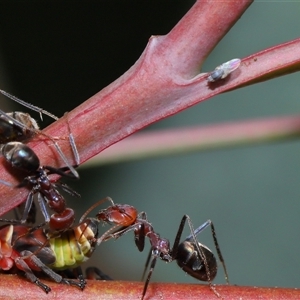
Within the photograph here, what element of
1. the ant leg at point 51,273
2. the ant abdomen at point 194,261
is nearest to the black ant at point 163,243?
the ant abdomen at point 194,261

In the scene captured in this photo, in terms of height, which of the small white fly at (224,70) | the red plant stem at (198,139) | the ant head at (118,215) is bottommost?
the ant head at (118,215)

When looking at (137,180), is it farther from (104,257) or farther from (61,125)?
(61,125)

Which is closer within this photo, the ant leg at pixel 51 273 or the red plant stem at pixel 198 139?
the ant leg at pixel 51 273

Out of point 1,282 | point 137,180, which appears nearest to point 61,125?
point 1,282

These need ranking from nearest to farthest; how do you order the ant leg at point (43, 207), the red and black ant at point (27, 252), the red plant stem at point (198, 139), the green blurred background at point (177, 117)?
the red and black ant at point (27, 252)
the ant leg at point (43, 207)
the red plant stem at point (198, 139)
the green blurred background at point (177, 117)

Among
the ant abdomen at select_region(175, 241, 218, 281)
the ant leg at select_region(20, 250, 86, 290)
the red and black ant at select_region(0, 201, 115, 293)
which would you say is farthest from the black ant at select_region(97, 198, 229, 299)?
the ant leg at select_region(20, 250, 86, 290)

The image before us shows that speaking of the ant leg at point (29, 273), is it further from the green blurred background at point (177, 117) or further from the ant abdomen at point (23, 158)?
the green blurred background at point (177, 117)

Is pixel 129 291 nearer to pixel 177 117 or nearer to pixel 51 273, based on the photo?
pixel 51 273
